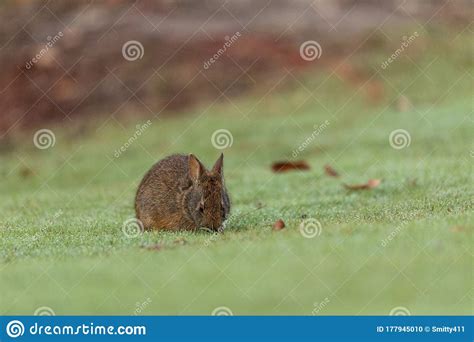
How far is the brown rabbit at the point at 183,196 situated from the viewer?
9.23m

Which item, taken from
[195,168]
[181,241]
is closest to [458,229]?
[181,241]

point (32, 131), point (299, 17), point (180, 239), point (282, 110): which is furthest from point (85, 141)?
point (180, 239)

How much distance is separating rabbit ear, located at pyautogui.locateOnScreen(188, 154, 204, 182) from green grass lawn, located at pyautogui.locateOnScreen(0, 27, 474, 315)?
0.59 meters

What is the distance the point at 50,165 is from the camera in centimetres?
1750

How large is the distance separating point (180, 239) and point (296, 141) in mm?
8941

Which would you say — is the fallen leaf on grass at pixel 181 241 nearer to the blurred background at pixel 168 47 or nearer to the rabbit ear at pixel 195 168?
the rabbit ear at pixel 195 168

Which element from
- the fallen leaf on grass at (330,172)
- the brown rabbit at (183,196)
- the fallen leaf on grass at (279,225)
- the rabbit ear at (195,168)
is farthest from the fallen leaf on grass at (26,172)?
the fallen leaf on grass at (279,225)

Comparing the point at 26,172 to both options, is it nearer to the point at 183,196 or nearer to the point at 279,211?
the point at 279,211

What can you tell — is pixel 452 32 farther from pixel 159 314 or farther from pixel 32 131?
pixel 159 314

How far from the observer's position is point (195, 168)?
9516 millimetres

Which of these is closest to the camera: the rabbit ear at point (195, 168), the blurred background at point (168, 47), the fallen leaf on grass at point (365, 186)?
the rabbit ear at point (195, 168)

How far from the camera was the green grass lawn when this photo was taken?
7.43m

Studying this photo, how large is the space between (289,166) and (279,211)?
3910 mm

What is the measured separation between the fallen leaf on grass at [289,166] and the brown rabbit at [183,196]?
4170 mm
